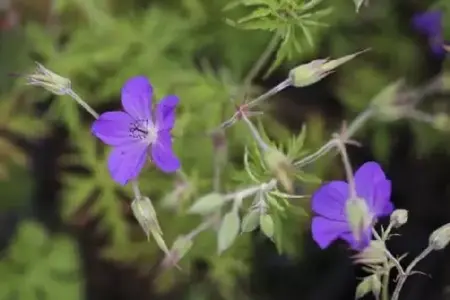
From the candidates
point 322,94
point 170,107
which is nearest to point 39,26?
point 322,94

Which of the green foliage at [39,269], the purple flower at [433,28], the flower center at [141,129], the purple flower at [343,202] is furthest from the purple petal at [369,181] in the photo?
the green foliage at [39,269]

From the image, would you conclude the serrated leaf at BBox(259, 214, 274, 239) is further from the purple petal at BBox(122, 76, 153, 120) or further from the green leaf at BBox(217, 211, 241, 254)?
the purple petal at BBox(122, 76, 153, 120)

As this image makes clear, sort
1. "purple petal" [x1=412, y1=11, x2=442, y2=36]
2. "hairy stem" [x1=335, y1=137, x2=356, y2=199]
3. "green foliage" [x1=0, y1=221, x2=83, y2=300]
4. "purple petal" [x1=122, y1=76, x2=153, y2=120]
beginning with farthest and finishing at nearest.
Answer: "green foliage" [x1=0, y1=221, x2=83, y2=300]
"purple petal" [x1=412, y1=11, x2=442, y2=36]
"purple petal" [x1=122, y1=76, x2=153, y2=120]
"hairy stem" [x1=335, y1=137, x2=356, y2=199]

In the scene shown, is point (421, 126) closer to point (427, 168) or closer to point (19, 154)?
point (427, 168)

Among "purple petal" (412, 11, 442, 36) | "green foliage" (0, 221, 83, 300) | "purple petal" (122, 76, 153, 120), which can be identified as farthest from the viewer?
"green foliage" (0, 221, 83, 300)

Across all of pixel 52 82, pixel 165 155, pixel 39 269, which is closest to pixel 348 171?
pixel 165 155

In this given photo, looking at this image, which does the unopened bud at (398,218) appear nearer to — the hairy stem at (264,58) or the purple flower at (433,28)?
the hairy stem at (264,58)

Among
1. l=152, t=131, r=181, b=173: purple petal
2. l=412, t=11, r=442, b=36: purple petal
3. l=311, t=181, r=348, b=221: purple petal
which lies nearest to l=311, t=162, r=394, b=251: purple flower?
l=311, t=181, r=348, b=221: purple petal
